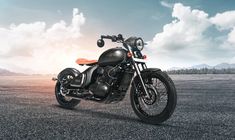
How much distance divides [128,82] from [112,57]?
23.1 inches

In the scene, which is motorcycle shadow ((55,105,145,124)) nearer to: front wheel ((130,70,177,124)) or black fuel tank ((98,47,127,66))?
front wheel ((130,70,177,124))

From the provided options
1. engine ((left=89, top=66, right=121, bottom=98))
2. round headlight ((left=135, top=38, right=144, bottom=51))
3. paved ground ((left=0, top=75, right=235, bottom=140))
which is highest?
round headlight ((left=135, top=38, right=144, bottom=51))

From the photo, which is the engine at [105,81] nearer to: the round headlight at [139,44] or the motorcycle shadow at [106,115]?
the motorcycle shadow at [106,115]

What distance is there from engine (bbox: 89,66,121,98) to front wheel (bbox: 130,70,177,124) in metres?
0.50

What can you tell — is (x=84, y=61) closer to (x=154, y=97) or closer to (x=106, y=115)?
(x=106, y=115)

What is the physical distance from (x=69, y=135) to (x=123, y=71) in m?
2.23

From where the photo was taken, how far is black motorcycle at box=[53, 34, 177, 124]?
6.45 m

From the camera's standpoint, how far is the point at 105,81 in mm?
7391

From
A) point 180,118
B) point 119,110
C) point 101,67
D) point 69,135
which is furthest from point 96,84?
point 69,135

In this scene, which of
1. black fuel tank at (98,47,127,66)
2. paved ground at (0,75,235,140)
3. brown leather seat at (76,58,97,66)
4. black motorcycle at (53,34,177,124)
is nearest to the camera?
paved ground at (0,75,235,140)

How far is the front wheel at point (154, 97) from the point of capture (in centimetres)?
627

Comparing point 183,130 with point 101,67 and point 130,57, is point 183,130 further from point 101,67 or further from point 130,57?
point 101,67

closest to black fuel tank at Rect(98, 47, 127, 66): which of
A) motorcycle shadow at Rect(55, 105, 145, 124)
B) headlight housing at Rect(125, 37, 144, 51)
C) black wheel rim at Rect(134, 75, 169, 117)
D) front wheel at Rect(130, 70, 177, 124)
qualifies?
headlight housing at Rect(125, 37, 144, 51)

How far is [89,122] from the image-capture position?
649 cm
